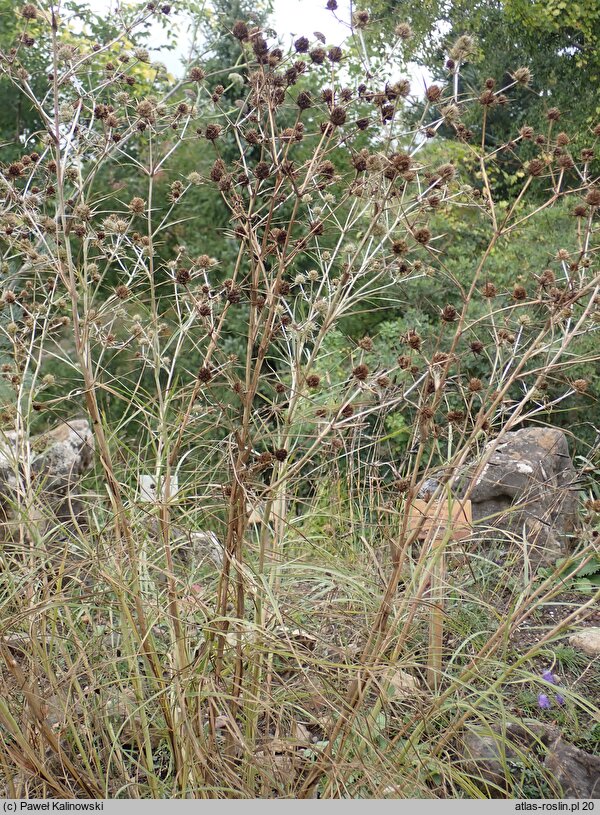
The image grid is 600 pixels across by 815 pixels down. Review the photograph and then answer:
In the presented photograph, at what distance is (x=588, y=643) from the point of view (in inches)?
130

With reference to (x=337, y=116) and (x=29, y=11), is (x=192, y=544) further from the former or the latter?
(x=29, y=11)

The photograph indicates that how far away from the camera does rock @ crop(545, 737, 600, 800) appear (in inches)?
92.3

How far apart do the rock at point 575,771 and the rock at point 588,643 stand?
2.86ft

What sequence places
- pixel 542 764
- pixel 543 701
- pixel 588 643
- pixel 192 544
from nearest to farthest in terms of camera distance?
1. pixel 192 544
2. pixel 542 764
3. pixel 543 701
4. pixel 588 643

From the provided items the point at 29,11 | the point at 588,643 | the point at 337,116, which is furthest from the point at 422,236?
the point at 588,643

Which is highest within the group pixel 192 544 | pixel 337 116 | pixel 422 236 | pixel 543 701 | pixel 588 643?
pixel 337 116

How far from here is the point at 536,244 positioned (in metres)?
7.12

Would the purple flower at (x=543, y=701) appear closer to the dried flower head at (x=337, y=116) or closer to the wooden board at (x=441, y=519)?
the wooden board at (x=441, y=519)

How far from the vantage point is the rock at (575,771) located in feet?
7.69

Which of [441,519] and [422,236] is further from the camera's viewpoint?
[441,519]

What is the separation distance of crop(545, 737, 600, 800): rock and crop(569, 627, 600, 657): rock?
872 millimetres

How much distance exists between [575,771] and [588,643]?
38.6 inches

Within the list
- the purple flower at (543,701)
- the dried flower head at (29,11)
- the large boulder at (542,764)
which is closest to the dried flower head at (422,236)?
the dried flower head at (29,11)

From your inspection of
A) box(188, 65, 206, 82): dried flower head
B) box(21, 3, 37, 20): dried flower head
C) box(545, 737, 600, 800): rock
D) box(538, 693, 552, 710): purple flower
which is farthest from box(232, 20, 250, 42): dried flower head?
box(538, 693, 552, 710): purple flower
